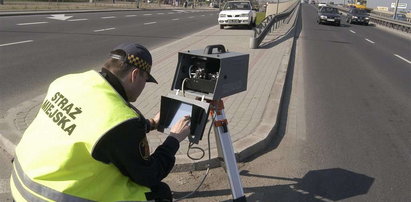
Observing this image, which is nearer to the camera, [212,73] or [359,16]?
[212,73]

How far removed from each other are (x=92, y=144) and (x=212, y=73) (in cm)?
131

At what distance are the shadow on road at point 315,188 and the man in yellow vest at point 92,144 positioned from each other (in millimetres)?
1861

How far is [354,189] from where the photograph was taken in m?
4.19

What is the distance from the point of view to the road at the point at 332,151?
4062 mm

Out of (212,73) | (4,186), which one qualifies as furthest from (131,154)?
(4,186)

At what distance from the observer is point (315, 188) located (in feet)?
13.6

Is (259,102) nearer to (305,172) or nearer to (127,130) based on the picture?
(305,172)

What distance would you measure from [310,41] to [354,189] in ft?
55.1

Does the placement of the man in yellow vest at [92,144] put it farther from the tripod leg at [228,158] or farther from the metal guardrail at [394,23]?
the metal guardrail at [394,23]

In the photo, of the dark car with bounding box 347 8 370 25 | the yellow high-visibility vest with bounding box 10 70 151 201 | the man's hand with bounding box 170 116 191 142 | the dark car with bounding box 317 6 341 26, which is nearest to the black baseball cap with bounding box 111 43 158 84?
the yellow high-visibility vest with bounding box 10 70 151 201

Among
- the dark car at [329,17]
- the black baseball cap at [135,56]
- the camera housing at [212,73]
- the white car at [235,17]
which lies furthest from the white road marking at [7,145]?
the dark car at [329,17]

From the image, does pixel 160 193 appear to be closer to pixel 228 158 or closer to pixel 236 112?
pixel 228 158

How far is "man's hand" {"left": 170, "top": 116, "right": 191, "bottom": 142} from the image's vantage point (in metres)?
2.42

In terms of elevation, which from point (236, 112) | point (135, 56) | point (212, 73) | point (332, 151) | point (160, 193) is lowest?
point (332, 151)
